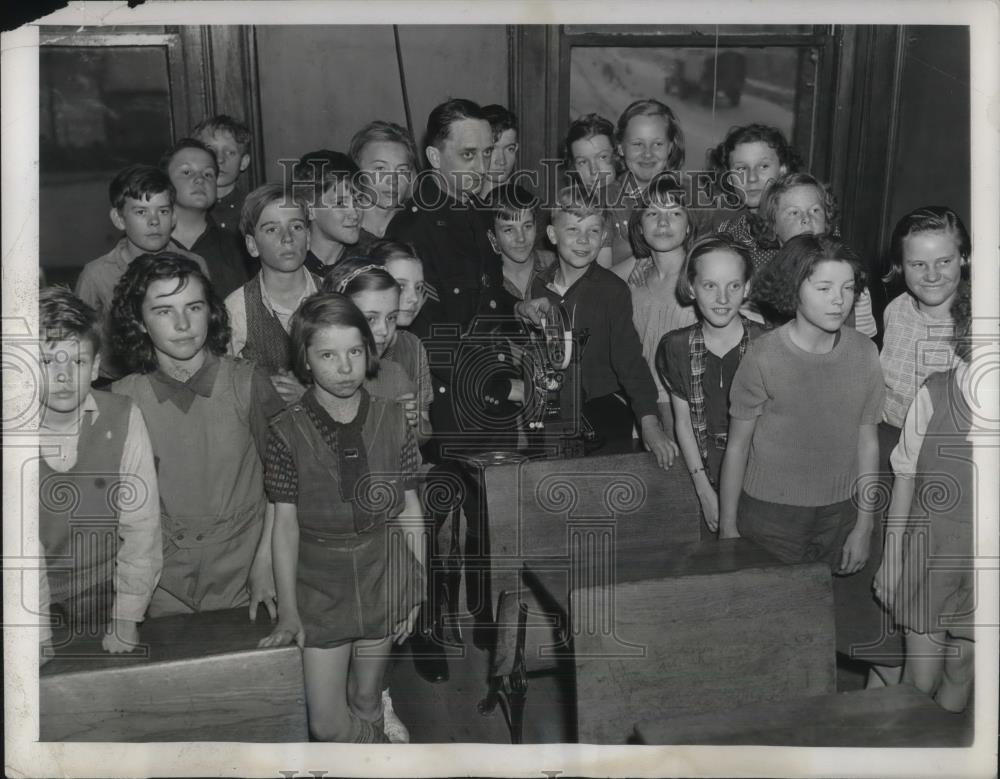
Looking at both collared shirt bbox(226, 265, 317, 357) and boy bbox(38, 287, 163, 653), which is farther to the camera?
collared shirt bbox(226, 265, 317, 357)

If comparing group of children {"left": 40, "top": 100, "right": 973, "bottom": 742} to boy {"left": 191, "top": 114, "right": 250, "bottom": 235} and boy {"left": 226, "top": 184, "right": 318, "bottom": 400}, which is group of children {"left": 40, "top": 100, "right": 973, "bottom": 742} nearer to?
boy {"left": 226, "top": 184, "right": 318, "bottom": 400}

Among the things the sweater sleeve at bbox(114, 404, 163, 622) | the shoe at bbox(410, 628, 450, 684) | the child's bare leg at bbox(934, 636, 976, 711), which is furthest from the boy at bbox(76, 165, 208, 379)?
the child's bare leg at bbox(934, 636, 976, 711)

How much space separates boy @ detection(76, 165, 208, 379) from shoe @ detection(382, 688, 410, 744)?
1.15m

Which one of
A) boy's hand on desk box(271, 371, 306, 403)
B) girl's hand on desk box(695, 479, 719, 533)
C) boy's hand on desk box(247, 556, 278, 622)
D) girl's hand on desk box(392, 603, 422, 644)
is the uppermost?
boy's hand on desk box(271, 371, 306, 403)

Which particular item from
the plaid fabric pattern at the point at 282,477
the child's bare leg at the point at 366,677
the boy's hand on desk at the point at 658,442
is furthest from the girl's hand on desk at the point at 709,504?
the plaid fabric pattern at the point at 282,477

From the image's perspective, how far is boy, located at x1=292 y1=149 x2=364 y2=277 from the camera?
2.52m

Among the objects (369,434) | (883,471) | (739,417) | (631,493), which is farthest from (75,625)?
(883,471)

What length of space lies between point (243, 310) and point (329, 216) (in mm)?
325

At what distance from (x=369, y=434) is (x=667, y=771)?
97cm

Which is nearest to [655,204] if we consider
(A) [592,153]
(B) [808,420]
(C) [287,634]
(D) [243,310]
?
(A) [592,153]

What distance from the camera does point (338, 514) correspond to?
2.22 meters

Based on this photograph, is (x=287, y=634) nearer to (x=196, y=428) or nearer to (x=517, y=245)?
(x=196, y=428)

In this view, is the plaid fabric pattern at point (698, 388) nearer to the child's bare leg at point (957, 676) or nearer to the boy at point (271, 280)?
the child's bare leg at point (957, 676)

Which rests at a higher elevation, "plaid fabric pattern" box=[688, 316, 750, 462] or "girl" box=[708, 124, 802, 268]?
"girl" box=[708, 124, 802, 268]
